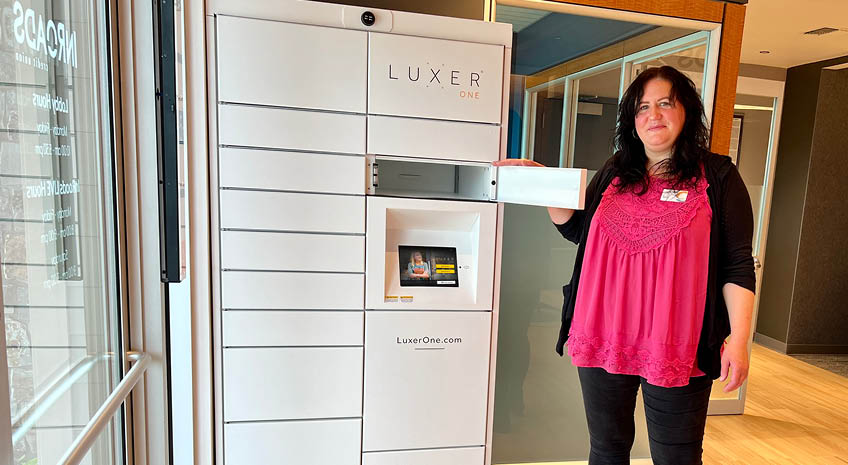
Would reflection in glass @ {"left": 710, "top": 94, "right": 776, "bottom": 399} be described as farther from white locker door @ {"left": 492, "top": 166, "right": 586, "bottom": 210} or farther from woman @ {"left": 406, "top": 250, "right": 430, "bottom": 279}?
woman @ {"left": 406, "top": 250, "right": 430, "bottom": 279}

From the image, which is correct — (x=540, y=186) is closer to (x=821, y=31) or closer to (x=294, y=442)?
(x=294, y=442)

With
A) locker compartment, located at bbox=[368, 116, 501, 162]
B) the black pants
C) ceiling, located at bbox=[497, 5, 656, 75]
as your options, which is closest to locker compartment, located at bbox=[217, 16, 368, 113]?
locker compartment, located at bbox=[368, 116, 501, 162]

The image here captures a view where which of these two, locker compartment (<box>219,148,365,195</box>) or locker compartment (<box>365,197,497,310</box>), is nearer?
locker compartment (<box>219,148,365,195</box>)

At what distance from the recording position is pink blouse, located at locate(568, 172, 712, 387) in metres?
1.34

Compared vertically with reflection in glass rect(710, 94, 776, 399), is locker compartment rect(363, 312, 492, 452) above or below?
below

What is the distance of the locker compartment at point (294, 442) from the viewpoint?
1602 mm

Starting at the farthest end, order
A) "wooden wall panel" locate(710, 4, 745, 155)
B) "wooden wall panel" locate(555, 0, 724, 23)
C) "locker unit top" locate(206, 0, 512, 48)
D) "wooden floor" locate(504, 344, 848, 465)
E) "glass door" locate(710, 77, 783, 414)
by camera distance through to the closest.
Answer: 1. "glass door" locate(710, 77, 783, 414)
2. "wooden floor" locate(504, 344, 848, 465)
3. "wooden wall panel" locate(710, 4, 745, 155)
4. "wooden wall panel" locate(555, 0, 724, 23)
5. "locker unit top" locate(206, 0, 512, 48)

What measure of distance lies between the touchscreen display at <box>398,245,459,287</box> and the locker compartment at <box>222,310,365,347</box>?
0.22 m

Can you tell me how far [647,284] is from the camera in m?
1.37

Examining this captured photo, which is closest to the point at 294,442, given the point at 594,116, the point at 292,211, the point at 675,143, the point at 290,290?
the point at 290,290

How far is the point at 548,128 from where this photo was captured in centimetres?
210

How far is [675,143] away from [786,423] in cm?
275

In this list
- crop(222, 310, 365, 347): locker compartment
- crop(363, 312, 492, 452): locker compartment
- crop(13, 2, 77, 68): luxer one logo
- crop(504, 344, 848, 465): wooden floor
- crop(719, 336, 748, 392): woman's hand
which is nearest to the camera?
crop(13, 2, 77, 68): luxer one logo

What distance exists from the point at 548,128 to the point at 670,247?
929 mm
